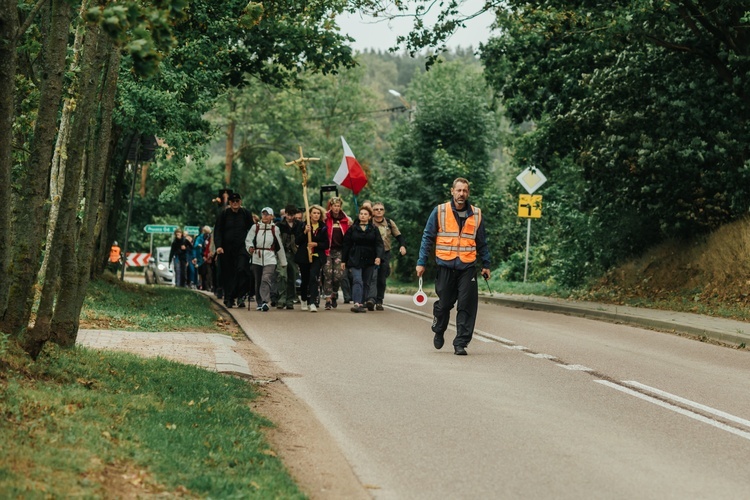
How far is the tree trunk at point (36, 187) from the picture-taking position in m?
9.41

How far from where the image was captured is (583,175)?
2733cm

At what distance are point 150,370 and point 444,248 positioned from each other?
4.69m

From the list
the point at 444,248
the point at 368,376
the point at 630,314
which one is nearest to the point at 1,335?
the point at 368,376

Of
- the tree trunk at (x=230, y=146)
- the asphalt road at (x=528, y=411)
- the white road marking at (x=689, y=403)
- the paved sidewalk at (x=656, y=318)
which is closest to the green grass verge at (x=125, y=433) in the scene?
the asphalt road at (x=528, y=411)

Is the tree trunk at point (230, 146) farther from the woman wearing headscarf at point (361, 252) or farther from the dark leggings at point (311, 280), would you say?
the woman wearing headscarf at point (361, 252)

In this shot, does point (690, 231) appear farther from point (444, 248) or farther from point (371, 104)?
point (371, 104)

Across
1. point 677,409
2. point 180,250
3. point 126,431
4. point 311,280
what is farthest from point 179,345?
point 180,250

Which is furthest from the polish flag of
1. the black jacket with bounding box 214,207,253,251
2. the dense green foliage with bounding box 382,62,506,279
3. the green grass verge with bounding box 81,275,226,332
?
the dense green foliage with bounding box 382,62,506,279

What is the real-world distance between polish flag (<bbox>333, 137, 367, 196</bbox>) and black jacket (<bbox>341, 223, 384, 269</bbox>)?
5.32m

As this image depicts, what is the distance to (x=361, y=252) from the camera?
2166 centimetres

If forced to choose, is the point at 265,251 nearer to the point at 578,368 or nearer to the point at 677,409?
the point at 578,368

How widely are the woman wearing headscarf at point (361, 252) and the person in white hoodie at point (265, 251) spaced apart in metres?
1.12

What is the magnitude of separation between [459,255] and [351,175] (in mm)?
13014

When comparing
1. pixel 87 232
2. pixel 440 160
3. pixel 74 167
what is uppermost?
pixel 440 160
